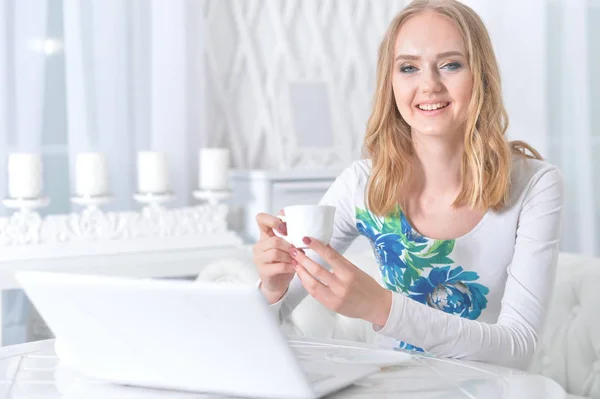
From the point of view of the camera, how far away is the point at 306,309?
172 centimetres

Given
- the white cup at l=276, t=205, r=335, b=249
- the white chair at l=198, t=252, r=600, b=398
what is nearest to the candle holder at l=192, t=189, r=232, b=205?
the white chair at l=198, t=252, r=600, b=398

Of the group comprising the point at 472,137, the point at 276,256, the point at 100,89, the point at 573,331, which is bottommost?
the point at 573,331

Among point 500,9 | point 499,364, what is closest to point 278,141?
point 500,9

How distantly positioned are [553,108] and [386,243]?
1106 mm

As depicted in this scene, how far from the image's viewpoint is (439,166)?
1348 millimetres

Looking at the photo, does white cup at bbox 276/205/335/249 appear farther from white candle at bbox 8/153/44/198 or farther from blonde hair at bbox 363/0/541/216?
white candle at bbox 8/153/44/198

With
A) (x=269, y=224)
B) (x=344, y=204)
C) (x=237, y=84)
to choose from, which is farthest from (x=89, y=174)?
(x=269, y=224)

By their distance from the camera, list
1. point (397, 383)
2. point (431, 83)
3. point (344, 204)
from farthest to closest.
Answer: point (344, 204), point (431, 83), point (397, 383)

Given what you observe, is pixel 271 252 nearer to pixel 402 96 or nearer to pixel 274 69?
pixel 402 96

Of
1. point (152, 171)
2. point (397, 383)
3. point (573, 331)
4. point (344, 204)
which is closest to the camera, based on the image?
point (397, 383)

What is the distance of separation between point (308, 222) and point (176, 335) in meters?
0.23

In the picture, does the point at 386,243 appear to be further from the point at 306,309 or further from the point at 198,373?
the point at 198,373

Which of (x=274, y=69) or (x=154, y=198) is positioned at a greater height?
(x=274, y=69)

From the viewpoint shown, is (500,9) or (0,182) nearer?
(0,182)
